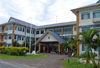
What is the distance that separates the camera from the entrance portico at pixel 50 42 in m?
26.2

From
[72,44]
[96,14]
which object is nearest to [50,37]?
[72,44]

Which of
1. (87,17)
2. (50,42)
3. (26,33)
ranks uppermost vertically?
(87,17)

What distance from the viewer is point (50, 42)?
28.6 meters

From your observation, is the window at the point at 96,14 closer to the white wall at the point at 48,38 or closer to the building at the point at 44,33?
the building at the point at 44,33

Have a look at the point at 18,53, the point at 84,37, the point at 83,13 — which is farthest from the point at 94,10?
the point at 18,53

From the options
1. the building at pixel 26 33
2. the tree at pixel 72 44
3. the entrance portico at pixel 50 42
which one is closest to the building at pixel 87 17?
the tree at pixel 72 44

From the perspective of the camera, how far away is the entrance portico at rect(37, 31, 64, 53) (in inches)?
1030

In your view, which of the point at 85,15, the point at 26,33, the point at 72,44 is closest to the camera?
the point at 72,44

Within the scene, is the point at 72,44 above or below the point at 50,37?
below

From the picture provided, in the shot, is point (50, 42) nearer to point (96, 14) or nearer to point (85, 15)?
point (85, 15)

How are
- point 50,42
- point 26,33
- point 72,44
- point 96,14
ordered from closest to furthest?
point 72,44, point 96,14, point 50,42, point 26,33

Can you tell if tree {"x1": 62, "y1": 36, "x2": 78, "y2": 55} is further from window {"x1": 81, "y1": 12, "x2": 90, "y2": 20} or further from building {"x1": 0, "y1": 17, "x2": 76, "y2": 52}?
building {"x1": 0, "y1": 17, "x2": 76, "y2": 52}

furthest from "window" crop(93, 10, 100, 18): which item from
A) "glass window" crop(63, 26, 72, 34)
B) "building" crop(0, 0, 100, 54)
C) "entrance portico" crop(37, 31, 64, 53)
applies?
"glass window" crop(63, 26, 72, 34)

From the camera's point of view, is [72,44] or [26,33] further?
[26,33]
